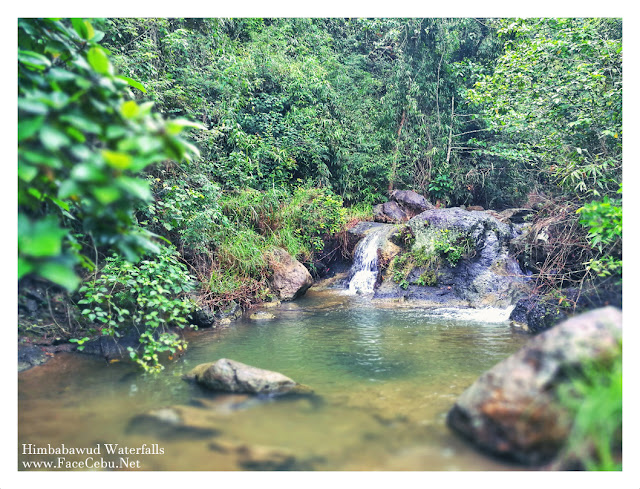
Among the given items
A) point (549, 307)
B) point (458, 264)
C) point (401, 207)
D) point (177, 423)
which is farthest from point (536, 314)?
point (401, 207)

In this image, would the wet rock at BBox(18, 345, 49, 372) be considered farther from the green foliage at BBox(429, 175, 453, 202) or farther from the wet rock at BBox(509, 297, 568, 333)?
the green foliage at BBox(429, 175, 453, 202)

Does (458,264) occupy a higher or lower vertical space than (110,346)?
higher

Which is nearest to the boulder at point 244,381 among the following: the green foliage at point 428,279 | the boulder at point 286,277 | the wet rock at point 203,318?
the wet rock at point 203,318

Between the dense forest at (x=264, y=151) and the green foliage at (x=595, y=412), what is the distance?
6.41 feet

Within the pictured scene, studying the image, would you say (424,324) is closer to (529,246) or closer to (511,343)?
(511,343)

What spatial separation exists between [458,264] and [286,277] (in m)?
3.55

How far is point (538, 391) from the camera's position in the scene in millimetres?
2229

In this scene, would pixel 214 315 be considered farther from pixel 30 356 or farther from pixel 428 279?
pixel 428 279

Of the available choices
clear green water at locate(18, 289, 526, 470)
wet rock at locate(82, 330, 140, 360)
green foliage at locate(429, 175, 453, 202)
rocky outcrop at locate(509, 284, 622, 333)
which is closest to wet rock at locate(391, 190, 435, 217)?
green foliage at locate(429, 175, 453, 202)

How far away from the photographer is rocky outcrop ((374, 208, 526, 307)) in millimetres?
7789

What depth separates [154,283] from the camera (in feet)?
14.6

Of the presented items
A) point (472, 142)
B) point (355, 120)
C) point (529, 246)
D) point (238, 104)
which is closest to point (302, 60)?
point (355, 120)

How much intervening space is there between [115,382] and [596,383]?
13.0 feet

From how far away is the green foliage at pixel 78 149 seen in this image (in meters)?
1.55
